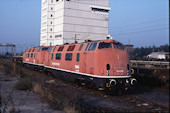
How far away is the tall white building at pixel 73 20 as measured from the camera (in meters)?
64.9

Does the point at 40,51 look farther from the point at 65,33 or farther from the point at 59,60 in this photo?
the point at 65,33

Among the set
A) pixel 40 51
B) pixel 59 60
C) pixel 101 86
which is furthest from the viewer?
pixel 40 51

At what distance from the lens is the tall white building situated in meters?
64.9

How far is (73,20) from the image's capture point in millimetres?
66125

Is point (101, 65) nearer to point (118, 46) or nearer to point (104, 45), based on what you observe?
Answer: point (104, 45)

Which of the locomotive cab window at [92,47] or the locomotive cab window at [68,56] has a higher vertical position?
the locomotive cab window at [92,47]

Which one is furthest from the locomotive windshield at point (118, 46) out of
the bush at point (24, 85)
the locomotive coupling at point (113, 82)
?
the bush at point (24, 85)

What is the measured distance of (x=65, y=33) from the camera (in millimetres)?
64188

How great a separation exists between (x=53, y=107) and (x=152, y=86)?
9.64 meters

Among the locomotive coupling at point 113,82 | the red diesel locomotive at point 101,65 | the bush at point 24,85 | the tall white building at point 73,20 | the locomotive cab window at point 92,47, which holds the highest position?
the tall white building at point 73,20

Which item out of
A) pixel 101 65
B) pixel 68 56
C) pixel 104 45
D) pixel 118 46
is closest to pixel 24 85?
pixel 68 56

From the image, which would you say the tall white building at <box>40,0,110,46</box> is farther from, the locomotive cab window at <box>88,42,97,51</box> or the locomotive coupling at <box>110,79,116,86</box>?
the locomotive coupling at <box>110,79,116,86</box>

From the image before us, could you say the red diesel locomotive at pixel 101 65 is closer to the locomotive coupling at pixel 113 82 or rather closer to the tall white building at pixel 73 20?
the locomotive coupling at pixel 113 82

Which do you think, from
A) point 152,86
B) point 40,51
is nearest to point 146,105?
point 152,86
